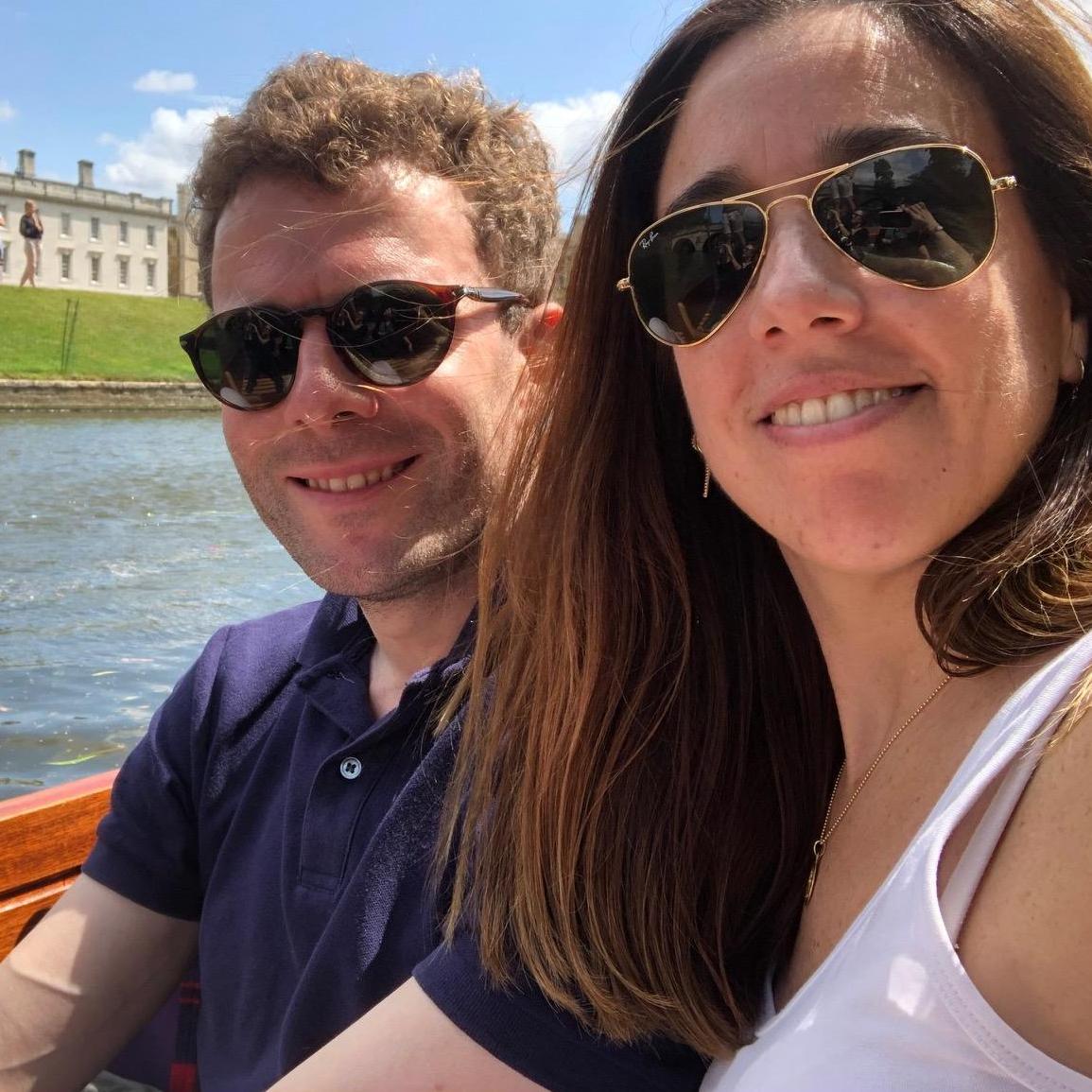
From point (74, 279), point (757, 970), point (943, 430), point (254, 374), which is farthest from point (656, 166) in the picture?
point (74, 279)

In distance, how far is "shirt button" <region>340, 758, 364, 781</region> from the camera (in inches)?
67.3

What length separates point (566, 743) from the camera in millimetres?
1420

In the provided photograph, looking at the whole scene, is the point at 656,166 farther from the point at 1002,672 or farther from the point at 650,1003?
the point at 650,1003

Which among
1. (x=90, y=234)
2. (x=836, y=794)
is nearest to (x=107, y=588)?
(x=836, y=794)

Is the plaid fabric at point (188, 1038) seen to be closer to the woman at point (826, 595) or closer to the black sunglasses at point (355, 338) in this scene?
the woman at point (826, 595)

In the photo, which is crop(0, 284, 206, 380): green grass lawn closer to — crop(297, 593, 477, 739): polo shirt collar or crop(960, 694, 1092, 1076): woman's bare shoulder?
crop(297, 593, 477, 739): polo shirt collar

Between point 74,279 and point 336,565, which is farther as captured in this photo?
point 74,279

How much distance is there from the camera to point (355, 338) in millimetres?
1867

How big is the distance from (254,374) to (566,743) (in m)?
0.89

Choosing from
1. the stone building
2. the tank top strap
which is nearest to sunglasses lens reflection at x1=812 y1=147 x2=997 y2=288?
the tank top strap

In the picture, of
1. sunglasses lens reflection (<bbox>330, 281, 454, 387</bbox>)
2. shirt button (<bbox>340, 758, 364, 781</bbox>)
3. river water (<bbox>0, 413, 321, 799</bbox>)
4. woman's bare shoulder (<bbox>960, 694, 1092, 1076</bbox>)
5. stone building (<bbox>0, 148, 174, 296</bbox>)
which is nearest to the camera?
woman's bare shoulder (<bbox>960, 694, 1092, 1076</bbox>)

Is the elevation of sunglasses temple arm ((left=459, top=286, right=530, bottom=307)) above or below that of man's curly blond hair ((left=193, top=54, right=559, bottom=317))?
below

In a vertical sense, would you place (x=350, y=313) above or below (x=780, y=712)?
above

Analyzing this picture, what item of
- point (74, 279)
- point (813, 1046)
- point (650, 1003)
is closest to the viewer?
point (813, 1046)
